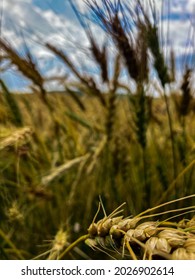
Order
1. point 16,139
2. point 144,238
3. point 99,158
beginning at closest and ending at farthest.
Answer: point 144,238, point 16,139, point 99,158

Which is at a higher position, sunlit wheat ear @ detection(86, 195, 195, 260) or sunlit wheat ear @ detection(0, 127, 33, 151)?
sunlit wheat ear @ detection(0, 127, 33, 151)

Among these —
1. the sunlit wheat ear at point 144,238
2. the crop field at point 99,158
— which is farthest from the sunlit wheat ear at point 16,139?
the sunlit wheat ear at point 144,238

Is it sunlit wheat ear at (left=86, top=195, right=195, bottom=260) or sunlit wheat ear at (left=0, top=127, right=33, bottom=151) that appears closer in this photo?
sunlit wheat ear at (left=86, top=195, right=195, bottom=260)

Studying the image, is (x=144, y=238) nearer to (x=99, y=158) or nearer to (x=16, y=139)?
(x=16, y=139)

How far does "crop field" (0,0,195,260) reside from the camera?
30.6 inches

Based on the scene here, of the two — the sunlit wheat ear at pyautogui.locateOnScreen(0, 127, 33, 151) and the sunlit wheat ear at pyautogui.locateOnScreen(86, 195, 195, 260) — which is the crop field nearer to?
the sunlit wheat ear at pyautogui.locateOnScreen(0, 127, 33, 151)

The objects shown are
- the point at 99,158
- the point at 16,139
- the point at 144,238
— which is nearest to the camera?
the point at 144,238

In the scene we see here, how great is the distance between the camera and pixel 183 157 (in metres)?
0.87

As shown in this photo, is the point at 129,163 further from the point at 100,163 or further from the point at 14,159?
the point at 14,159

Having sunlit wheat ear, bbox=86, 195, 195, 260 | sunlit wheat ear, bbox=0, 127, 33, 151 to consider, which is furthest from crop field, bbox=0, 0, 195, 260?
sunlit wheat ear, bbox=86, 195, 195, 260

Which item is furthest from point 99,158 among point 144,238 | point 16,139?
point 144,238

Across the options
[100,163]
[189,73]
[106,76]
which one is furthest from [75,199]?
[189,73]

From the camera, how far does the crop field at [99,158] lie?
2.55 ft

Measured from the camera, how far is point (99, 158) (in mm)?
1095
